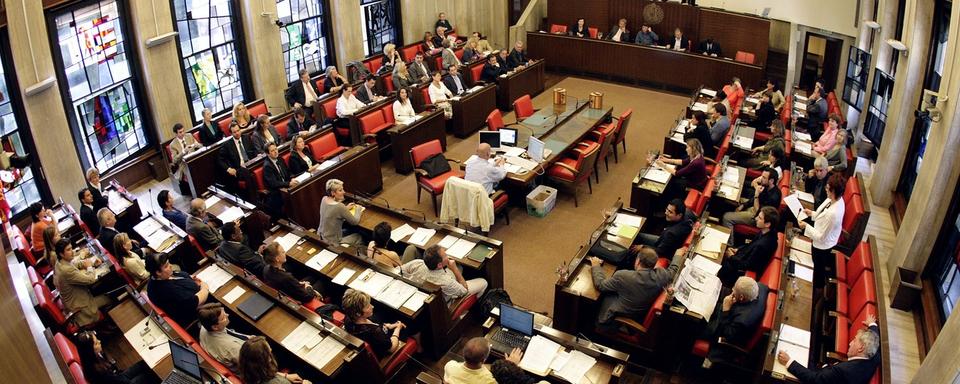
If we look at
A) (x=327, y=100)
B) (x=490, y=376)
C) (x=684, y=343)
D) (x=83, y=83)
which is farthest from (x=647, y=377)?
(x=83, y=83)

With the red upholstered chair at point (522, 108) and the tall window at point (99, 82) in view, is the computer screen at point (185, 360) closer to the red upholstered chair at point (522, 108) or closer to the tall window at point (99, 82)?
the tall window at point (99, 82)

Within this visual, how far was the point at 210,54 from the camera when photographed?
1073 centimetres

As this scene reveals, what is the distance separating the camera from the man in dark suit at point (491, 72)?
12781mm

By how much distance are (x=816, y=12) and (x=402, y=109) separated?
8.00 meters

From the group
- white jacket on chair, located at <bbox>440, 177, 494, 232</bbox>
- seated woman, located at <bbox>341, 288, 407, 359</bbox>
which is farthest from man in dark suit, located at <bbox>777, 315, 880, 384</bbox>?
white jacket on chair, located at <bbox>440, 177, 494, 232</bbox>

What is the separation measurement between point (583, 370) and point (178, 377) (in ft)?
9.80

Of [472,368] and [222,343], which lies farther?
[222,343]

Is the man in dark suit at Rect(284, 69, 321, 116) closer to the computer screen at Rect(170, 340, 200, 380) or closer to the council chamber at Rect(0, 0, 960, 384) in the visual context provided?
the council chamber at Rect(0, 0, 960, 384)

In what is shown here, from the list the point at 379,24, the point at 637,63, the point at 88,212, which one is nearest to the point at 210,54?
the point at 88,212

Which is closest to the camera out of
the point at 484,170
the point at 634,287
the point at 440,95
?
the point at 634,287

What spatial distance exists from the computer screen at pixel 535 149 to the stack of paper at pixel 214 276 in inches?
164

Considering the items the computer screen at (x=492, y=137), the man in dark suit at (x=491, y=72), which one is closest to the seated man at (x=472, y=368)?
the computer screen at (x=492, y=137)

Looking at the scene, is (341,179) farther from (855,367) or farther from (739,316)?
(855,367)

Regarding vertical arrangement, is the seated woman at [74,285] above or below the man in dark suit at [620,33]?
below
